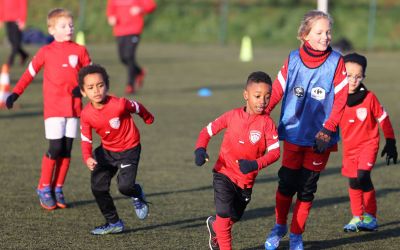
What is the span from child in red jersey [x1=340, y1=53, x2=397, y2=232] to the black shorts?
165 cm

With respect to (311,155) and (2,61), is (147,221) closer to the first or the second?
(311,155)

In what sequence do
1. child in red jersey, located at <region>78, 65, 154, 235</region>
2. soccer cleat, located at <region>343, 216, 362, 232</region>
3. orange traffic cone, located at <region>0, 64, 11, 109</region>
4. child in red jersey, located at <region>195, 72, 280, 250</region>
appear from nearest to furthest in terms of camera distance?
child in red jersey, located at <region>195, 72, 280, 250</region>, child in red jersey, located at <region>78, 65, 154, 235</region>, soccer cleat, located at <region>343, 216, 362, 232</region>, orange traffic cone, located at <region>0, 64, 11, 109</region>

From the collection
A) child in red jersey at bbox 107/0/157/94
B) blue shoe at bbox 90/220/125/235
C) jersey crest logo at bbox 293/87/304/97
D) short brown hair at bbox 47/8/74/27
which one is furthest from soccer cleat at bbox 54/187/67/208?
child in red jersey at bbox 107/0/157/94

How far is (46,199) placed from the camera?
8.73 m

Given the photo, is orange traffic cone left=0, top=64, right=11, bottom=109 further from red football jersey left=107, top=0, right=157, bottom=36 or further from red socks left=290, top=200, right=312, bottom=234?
red socks left=290, top=200, right=312, bottom=234

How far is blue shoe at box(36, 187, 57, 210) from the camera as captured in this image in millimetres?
8711

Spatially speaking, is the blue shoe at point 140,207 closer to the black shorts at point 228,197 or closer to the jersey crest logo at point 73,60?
the black shorts at point 228,197

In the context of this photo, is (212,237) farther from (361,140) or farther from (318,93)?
(361,140)

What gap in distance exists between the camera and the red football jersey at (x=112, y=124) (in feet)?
25.2

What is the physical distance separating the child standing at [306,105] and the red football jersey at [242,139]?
315mm

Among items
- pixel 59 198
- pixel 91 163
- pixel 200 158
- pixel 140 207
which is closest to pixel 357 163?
pixel 140 207

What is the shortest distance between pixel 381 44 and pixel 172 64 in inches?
421

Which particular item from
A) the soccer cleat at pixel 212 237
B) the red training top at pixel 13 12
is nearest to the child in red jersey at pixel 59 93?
the soccer cleat at pixel 212 237

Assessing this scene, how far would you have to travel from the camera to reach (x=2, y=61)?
23.9m
